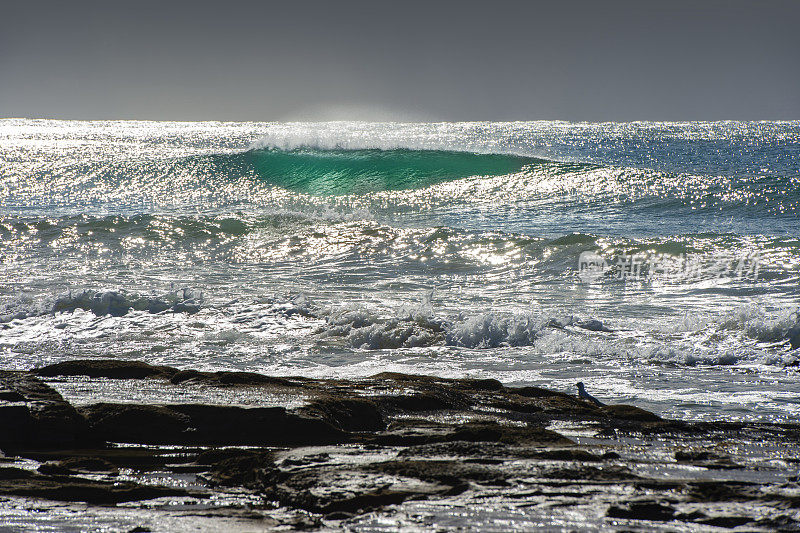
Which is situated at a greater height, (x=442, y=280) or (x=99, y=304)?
(x=442, y=280)

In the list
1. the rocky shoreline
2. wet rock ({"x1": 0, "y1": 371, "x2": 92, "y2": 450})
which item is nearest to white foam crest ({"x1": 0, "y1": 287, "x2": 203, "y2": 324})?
the rocky shoreline

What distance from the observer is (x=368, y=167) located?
2428cm

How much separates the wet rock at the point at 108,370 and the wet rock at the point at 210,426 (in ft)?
3.44

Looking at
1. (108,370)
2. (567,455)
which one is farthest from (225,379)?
(567,455)

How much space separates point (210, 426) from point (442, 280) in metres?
6.66

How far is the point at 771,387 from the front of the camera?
4.99m

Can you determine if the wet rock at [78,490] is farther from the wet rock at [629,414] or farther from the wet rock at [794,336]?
the wet rock at [794,336]

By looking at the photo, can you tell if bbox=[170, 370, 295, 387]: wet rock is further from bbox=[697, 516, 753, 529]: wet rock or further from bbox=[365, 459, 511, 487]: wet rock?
bbox=[697, 516, 753, 529]: wet rock

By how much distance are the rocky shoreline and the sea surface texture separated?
1.07 metres

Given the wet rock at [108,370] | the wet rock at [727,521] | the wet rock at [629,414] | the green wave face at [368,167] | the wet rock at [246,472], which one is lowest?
the wet rock at [246,472]

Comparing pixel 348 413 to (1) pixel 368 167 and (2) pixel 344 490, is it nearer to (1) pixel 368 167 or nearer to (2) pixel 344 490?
(2) pixel 344 490

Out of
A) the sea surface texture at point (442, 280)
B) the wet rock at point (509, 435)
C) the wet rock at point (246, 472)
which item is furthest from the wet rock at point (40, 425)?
the sea surface texture at point (442, 280)

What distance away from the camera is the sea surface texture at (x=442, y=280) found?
5941 mm

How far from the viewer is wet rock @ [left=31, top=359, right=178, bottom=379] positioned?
15.6ft
